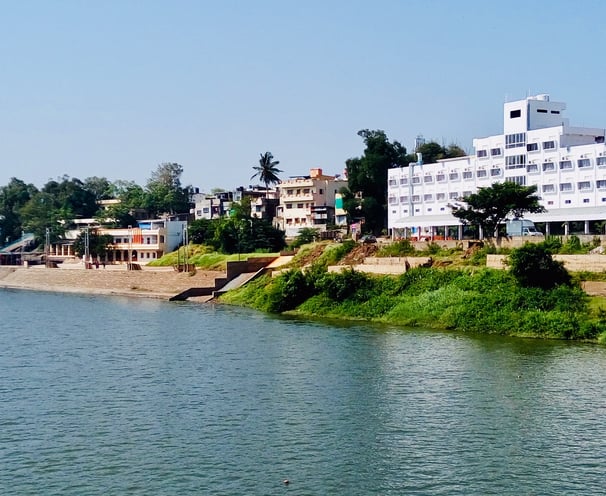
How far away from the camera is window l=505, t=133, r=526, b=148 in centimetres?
6101

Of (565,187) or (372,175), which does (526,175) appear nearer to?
(565,187)

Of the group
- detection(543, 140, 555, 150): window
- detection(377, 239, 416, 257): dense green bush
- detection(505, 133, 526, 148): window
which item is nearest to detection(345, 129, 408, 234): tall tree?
detection(505, 133, 526, 148): window

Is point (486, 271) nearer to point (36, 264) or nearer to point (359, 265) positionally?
point (359, 265)

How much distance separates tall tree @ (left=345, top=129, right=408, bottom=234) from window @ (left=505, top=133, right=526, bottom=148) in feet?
46.8

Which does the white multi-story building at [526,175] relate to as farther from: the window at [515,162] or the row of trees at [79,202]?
the row of trees at [79,202]

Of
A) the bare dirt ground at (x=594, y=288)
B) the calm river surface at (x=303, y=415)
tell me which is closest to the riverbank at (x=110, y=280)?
the calm river surface at (x=303, y=415)

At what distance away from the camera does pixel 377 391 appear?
83.7 ft

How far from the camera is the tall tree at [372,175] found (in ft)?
243

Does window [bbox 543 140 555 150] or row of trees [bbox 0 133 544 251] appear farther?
window [bbox 543 140 555 150]

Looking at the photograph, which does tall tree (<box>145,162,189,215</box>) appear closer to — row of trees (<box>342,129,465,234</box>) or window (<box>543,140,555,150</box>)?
row of trees (<box>342,129,465,234</box>)

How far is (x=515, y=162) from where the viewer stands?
201ft

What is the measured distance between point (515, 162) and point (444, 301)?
→ 77.6ft

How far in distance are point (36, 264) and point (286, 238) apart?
29.2m

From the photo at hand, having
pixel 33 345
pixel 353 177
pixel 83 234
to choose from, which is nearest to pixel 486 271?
pixel 33 345
